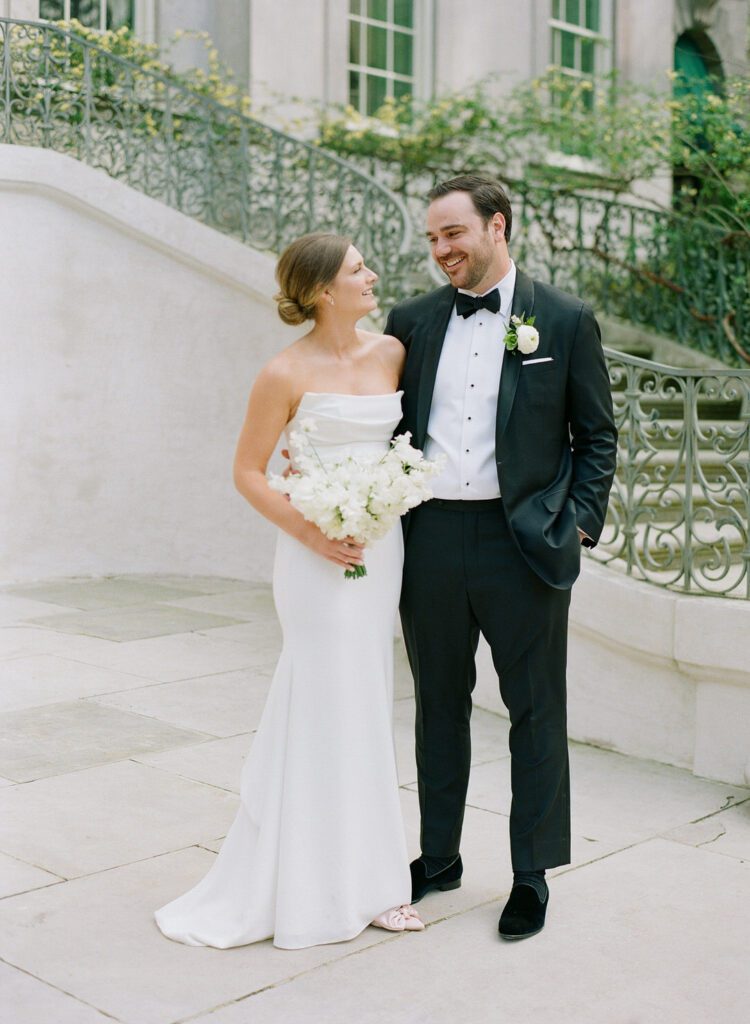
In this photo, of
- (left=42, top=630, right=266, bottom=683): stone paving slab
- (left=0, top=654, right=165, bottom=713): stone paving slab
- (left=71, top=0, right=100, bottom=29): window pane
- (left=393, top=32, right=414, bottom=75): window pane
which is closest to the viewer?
(left=0, top=654, right=165, bottom=713): stone paving slab

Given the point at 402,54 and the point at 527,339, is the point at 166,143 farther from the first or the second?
the point at 527,339

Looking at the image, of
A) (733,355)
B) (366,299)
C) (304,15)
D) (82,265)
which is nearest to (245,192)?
(82,265)

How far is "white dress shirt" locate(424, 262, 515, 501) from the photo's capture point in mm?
4016

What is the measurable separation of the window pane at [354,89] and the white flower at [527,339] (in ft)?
33.5

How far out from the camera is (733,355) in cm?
1137

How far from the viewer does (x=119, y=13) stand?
12.1 metres

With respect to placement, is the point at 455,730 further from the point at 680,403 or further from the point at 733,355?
the point at 733,355

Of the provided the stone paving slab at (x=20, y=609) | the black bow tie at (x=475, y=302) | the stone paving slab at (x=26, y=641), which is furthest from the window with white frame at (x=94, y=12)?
the black bow tie at (x=475, y=302)

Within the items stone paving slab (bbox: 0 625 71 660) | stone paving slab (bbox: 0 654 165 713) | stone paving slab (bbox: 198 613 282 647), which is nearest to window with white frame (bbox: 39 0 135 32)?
stone paving slab (bbox: 0 625 71 660)

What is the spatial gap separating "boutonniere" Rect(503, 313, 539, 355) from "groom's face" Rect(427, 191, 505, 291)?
0.19m

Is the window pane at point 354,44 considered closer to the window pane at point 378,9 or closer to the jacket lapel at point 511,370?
the window pane at point 378,9

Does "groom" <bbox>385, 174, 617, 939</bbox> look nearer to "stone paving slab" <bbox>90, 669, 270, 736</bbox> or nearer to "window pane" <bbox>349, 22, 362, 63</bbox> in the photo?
"stone paving slab" <bbox>90, 669, 270, 736</bbox>

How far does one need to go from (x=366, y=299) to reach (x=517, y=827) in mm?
1695


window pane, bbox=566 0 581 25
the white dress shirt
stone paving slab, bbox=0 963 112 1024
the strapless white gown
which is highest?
window pane, bbox=566 0 581 25
